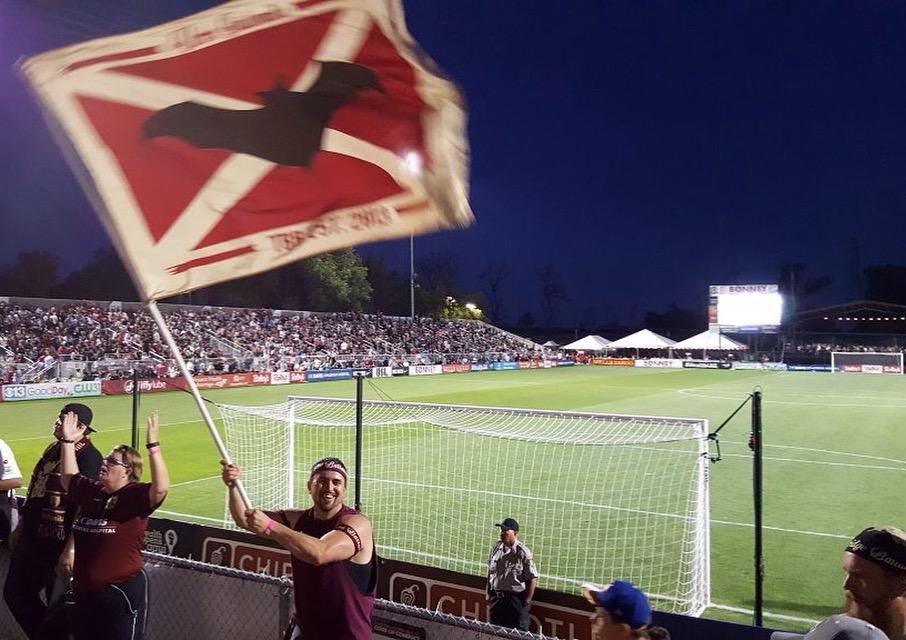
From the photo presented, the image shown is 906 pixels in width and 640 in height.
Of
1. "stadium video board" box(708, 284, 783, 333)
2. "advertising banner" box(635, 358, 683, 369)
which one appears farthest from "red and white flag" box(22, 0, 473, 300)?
"stadium video board" box(708, 284, 783, 333)

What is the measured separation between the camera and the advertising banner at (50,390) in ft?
92.6

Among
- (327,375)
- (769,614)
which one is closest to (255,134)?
(769,614)

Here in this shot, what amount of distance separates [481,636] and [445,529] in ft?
22.1

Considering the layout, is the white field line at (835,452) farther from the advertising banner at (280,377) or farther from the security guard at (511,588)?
the advertising banner at (280,377)

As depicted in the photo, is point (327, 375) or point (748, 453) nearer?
point (748, 453)

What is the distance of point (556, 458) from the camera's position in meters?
16.2

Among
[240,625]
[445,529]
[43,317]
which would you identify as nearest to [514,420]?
[445,529]

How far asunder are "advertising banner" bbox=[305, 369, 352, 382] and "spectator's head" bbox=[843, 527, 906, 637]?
39.6 m

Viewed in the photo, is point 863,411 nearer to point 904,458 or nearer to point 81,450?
point 904,458

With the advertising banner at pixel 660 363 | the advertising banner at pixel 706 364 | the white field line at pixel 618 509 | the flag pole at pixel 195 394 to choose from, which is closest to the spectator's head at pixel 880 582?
the flag pole at pixel 195 394

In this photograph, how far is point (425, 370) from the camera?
1993 inches

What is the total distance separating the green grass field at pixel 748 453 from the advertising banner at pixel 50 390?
1.27 meters

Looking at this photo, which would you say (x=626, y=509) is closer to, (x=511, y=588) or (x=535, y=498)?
(x=535, y=498)

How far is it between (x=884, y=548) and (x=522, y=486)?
449 inches
